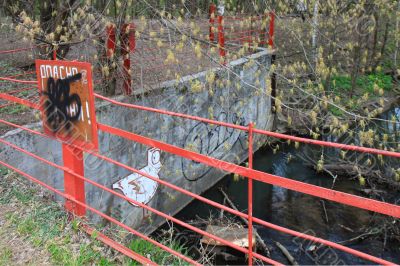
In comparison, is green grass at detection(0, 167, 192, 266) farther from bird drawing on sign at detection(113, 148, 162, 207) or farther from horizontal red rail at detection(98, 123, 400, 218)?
bird drawing on sign at detection(113, 148, 162, 207)

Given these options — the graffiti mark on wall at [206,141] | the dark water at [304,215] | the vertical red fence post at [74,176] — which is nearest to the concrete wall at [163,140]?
the graffiti mark on wall at [206,141]

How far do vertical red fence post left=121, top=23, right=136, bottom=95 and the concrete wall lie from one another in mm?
272

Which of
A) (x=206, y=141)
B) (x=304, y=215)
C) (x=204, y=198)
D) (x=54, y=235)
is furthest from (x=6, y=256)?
(x=304, y=215)

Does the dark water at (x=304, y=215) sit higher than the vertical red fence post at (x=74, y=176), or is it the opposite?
the vertical red fence post at (x=74, y=176)

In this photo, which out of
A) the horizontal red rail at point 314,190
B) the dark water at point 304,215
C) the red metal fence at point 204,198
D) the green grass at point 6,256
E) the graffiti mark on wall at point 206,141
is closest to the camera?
the horizontal red rail at point 314,190

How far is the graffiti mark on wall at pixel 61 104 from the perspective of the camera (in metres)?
3.53

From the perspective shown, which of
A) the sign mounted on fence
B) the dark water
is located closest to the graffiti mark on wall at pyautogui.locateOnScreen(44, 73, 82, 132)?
→ the sign mounted on fence

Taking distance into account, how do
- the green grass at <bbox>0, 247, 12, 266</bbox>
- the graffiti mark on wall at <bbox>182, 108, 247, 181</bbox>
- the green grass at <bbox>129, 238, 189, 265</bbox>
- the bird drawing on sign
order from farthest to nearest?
the graffiti mark on wall at <bbox>182, 108, 247, 181</bbox>, the bird drawing on sign, the green grass at <bbox>129, 238, 189, 265</bbox>, the green grass at <bbox>0, 247, 12, 266</bbox>

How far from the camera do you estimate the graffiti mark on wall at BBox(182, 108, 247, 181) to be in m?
10.1

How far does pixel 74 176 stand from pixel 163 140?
5.27m

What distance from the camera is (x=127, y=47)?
7219mm

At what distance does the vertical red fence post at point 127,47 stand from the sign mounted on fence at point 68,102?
3359mm

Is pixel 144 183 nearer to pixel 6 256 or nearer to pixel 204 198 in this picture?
pixel 6 256

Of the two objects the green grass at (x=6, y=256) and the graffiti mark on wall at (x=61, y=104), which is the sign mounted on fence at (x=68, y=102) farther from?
the green grass at (x=6, y=256)
